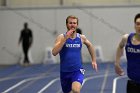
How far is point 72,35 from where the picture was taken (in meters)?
8.05

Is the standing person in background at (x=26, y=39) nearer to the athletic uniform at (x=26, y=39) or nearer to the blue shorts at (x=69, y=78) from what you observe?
the athletic uniform at (x=26, y=39)

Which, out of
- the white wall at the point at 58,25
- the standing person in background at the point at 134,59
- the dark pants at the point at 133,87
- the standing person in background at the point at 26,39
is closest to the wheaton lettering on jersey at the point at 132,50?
the standing person in background at the point at 134,59

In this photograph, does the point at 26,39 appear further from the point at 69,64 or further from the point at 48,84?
the point at 69,64

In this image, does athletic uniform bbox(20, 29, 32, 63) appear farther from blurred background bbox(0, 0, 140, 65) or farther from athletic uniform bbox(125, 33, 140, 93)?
athletic uniform bbox(125, 33, 140, 93)

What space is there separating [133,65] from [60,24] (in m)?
20.8

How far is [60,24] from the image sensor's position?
27047 mm

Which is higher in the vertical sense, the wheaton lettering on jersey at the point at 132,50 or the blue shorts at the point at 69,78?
the wheaton lettering on jersey at the point at 132,50

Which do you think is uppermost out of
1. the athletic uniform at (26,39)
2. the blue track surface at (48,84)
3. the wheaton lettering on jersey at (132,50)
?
the wheaton lettering on jersey at (132,50)

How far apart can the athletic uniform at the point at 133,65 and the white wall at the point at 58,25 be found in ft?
67.1

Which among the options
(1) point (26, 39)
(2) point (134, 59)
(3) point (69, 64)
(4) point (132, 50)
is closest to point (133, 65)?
(2) point (134, 59)

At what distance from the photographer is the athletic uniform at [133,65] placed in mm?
6302

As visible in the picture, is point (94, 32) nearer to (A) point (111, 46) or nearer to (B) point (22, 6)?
(A) point (111, 46)

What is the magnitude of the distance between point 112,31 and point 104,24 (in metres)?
0.69

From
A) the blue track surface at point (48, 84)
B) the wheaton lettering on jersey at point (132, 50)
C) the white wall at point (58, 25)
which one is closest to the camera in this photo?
the wheaton lettering on jersey at point (132, 50)
